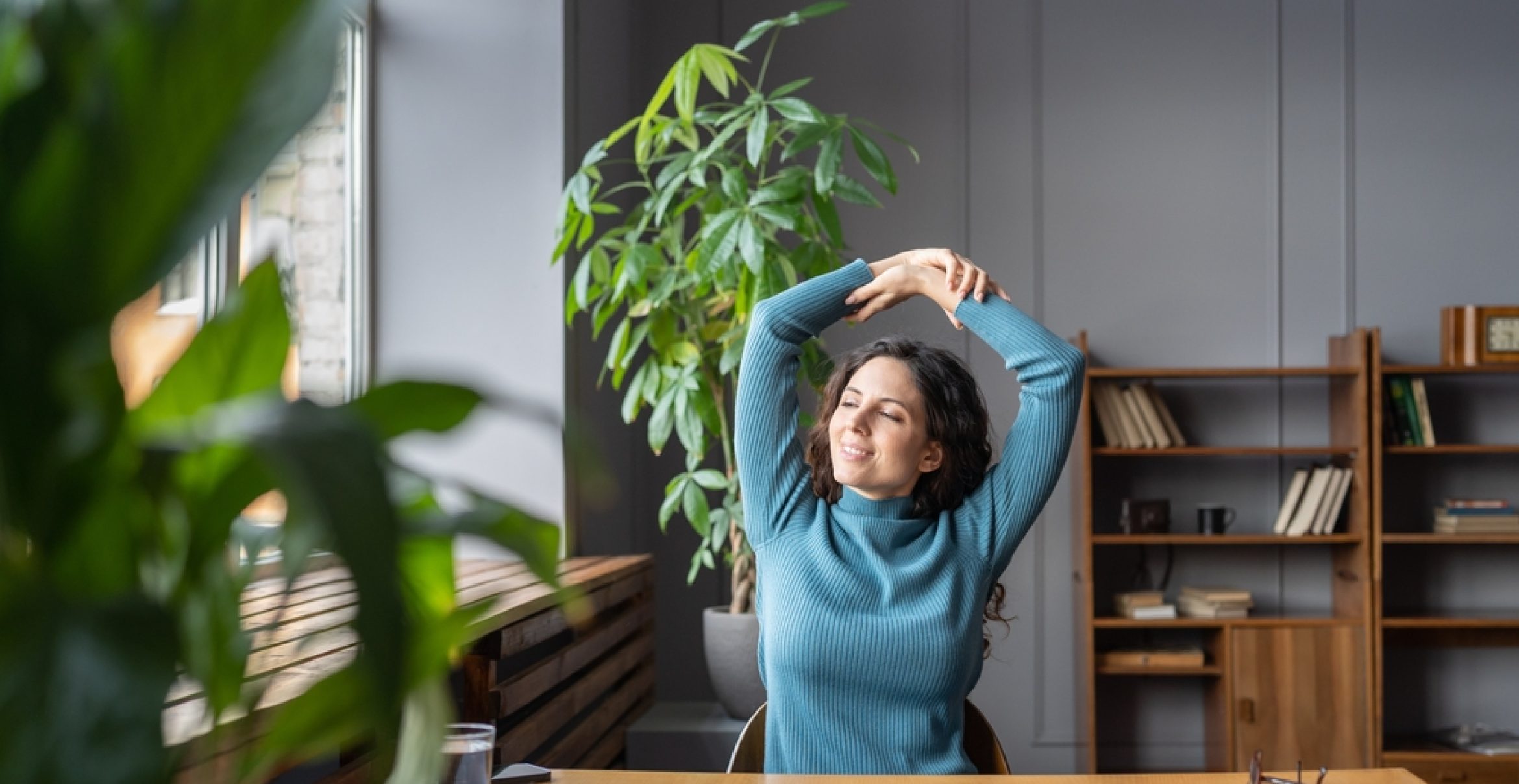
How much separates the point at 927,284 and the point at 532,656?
1.29m

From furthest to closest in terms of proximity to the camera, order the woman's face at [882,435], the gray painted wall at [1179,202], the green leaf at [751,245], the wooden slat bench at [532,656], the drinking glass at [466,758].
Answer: the gray painted wall at [1179,202]
the green leaf at [751,245]
the woman's face at [882,435]
the wooden slat bench at [532,656]
the drinking glass at [466,758]

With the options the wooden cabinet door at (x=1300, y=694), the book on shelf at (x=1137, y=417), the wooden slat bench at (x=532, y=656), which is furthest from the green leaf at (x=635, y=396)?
the wooden cabinet door at (x=1300, y=694)

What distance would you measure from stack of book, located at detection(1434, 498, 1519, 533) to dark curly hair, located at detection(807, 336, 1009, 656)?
3.05 meters

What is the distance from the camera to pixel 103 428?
1.15ft

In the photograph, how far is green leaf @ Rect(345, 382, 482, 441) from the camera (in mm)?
382

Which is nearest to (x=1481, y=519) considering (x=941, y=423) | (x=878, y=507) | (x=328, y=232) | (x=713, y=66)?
(x=713, y=66)

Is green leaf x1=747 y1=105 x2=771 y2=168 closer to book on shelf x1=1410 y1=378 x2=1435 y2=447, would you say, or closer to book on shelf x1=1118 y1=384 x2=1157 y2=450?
book on shelf x1=1118 y1=384 x2=1157 y2=450

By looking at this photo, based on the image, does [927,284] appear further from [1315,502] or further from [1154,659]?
[1315,502]

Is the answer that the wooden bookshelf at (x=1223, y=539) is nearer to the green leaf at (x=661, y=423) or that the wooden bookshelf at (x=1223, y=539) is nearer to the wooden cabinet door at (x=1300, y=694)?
the wooden cabinet door at (x=1300, y=694)

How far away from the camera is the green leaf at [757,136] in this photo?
3.02 meters

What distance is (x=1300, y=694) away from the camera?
171 inches

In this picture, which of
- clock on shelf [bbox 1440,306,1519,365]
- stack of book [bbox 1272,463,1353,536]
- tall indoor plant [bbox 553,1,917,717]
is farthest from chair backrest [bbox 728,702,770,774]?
clock on shelf [bbox 1440,306,1519,365]

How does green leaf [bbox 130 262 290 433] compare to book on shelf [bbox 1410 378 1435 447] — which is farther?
book on shelf [bbox 1410 378 1435 447]

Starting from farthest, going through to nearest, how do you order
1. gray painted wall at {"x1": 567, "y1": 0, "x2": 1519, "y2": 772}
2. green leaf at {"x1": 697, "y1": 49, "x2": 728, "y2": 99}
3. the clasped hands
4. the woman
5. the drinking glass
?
gray painted wall at {"x1": 567, "y1": 0, "x2": 1519, "y2": 772} < green leaf at {"x1": 697, "y1": 49, "x2": 728, "y2": 99} < the clasped hands < the woman < the drinking glass
